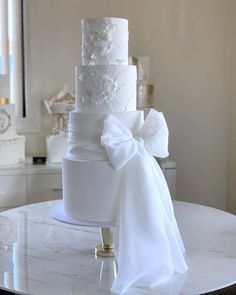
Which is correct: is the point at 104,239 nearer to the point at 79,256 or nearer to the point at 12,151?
the point at 79,256

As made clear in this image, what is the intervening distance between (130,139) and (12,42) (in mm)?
1789

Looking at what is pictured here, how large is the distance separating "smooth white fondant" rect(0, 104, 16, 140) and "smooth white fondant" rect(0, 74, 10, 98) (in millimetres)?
84

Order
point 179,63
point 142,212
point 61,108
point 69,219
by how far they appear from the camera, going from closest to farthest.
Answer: point 142,212 < point 69,219 < point 61,108 < point 179,63

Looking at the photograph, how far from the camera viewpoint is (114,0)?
3107 millimetres

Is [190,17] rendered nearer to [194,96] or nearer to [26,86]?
[194,96]

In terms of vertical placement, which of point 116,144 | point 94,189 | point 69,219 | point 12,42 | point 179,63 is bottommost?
point 69,219

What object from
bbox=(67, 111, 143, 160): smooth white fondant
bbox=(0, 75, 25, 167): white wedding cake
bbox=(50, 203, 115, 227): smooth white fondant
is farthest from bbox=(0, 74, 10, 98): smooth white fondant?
bbox=(67, 111, 143, 160): smooth white fondant

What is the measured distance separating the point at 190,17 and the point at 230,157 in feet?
3.18

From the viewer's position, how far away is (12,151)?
9.24ft

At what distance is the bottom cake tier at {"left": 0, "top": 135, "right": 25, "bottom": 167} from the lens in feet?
9.14

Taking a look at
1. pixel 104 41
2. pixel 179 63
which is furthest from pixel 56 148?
pixel 104 41

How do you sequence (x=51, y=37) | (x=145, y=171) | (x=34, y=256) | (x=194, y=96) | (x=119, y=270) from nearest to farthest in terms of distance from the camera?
(x=119, y=270) → (x=145, y=171) → (x=34, y=256) → (x=51, y=37) → (x=194, y=96)

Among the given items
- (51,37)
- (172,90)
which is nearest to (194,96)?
(172,90)

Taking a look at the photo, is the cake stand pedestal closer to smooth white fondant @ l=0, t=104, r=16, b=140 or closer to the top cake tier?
the top cake tier
